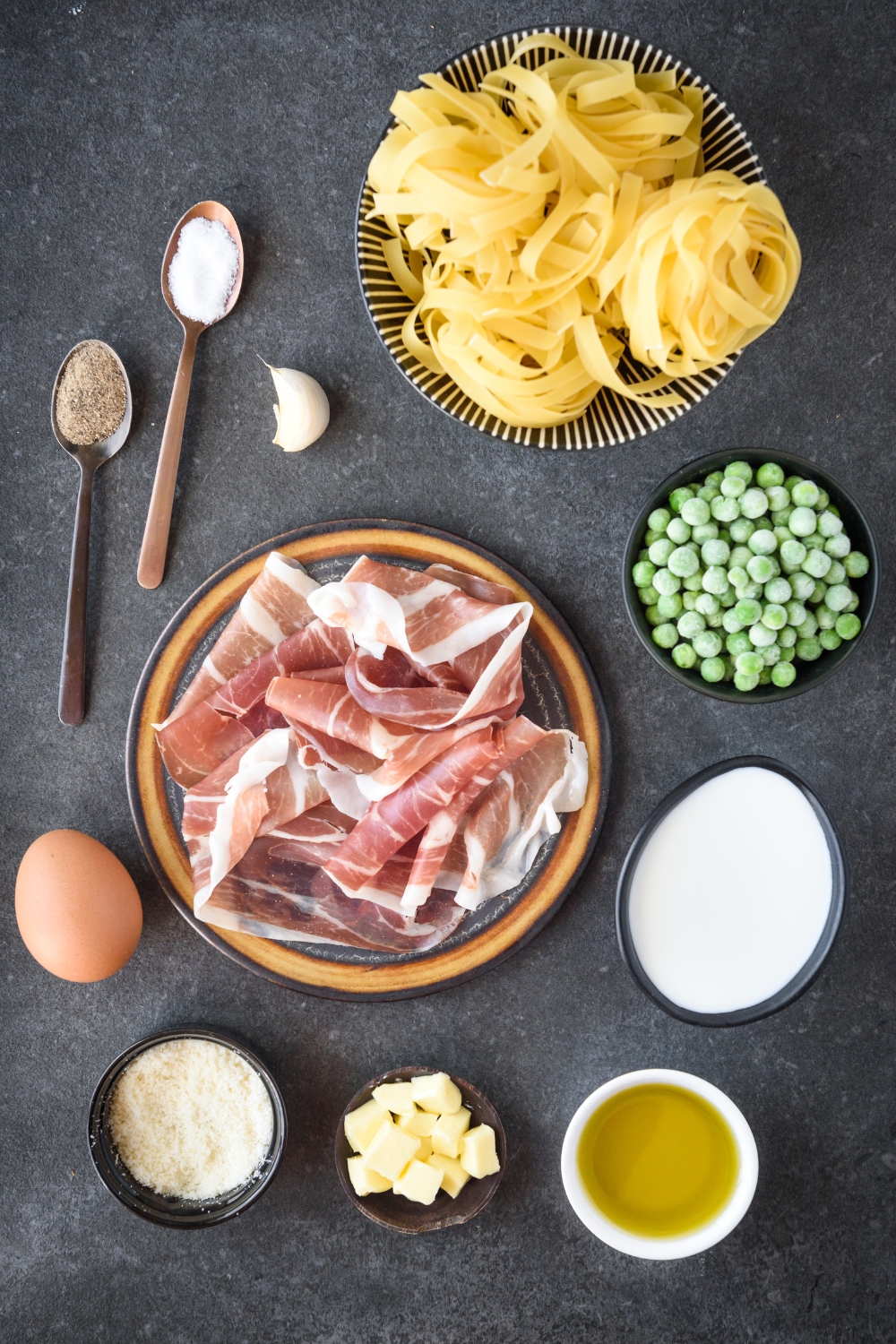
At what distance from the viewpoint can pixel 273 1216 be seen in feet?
4.94

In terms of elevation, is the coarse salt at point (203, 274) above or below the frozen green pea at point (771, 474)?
above

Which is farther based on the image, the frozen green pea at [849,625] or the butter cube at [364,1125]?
the butter cube at [364,1125]

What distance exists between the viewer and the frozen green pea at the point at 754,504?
127 centimetres

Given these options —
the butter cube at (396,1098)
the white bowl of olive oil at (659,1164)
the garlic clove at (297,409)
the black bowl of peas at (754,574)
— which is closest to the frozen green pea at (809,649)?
the black bowl of peas at (754,574)

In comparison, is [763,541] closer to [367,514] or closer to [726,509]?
[726,509]

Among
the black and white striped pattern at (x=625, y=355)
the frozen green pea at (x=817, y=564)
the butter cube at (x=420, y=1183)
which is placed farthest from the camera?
the butter cube at (x=420, y=1183)

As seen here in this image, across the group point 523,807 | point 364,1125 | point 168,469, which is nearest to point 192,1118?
point 364,1125

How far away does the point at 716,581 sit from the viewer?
1.27m

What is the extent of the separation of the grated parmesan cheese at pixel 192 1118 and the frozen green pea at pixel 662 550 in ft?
3.44

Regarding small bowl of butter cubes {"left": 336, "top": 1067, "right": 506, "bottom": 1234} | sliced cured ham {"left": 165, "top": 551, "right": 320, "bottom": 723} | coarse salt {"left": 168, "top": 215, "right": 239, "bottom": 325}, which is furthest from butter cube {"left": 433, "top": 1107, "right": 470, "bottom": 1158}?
coarse salt {"left": 168, "top": 215, "right": 239, "bottom": 325}

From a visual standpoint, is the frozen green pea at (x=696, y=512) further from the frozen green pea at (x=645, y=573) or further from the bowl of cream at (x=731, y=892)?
the bowl of cream at (x=731, y=892)

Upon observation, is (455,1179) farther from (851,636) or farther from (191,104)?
(191,104)

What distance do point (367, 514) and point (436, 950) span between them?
2.37 feet

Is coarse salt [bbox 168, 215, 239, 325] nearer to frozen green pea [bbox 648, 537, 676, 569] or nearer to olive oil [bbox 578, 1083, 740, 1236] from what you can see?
frozen green pea [bbox 648, 537, 676, 569]
